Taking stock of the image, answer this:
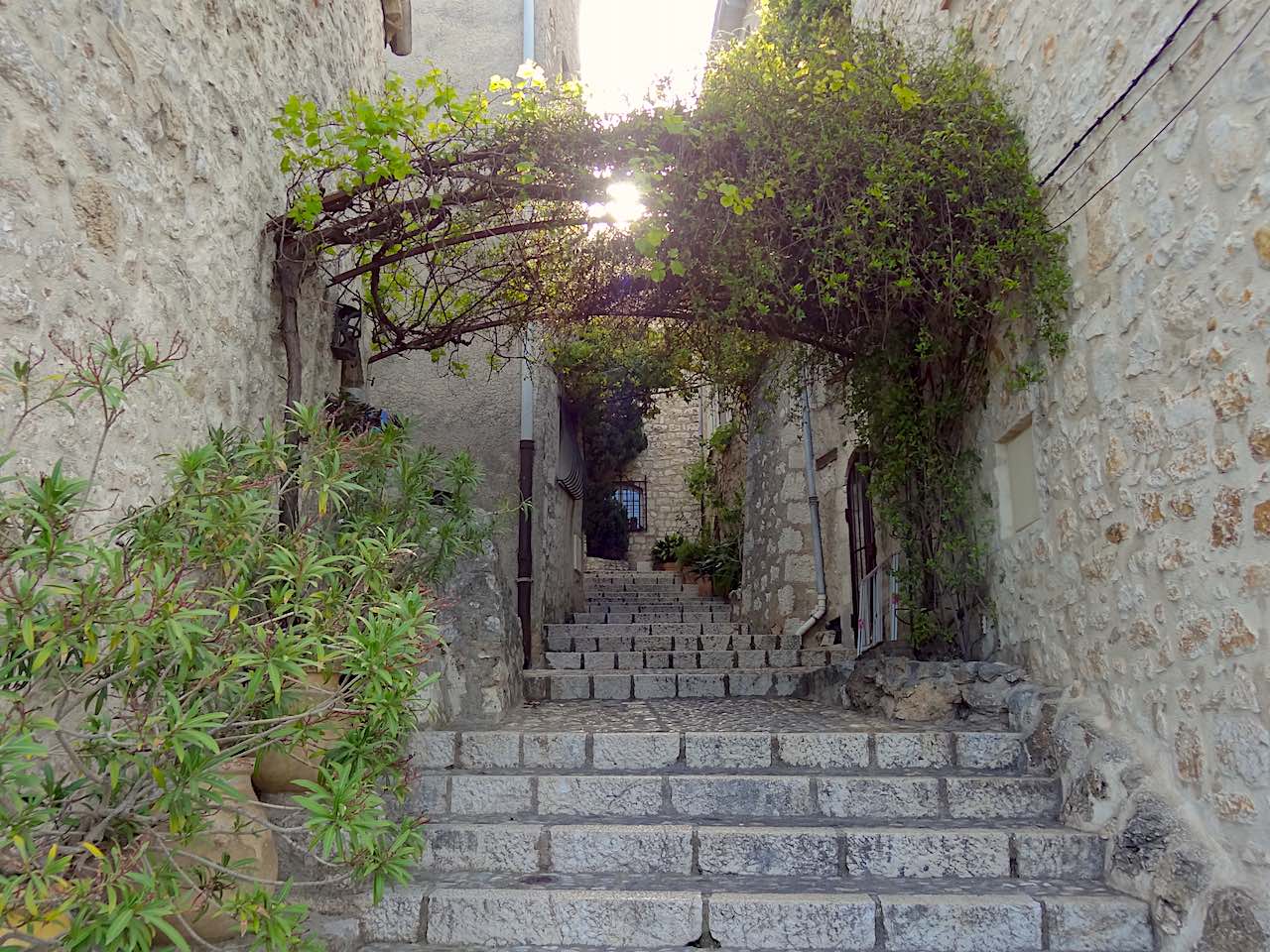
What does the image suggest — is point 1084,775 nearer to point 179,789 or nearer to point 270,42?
point 179,789

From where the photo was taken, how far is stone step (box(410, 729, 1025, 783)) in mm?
3736

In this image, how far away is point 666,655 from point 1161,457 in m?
4.16

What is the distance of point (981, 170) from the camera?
406 cm

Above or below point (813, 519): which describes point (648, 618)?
below

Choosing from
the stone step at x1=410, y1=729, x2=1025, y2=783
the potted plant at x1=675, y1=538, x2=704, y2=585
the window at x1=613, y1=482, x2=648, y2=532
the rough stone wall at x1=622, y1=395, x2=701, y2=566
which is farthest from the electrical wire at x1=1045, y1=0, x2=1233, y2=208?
the window at x1=613, y1=482, x2=648, y2=532

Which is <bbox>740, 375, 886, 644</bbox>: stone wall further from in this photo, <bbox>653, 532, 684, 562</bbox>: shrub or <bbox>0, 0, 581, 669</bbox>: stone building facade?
<bbox>653, 532, 684, 562</bbox>: shrub

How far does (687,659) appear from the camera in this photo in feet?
22.2

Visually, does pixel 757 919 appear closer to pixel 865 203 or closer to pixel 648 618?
pixel 865 203

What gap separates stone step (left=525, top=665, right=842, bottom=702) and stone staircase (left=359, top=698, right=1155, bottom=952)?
57.2 inches

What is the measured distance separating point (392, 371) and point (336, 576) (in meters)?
4.90

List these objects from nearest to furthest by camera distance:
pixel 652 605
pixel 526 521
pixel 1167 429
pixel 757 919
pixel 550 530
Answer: pixel 757 919 → pixel 1167 429 → pixel 526 521 → pixel 550 530 → pixel 652 605

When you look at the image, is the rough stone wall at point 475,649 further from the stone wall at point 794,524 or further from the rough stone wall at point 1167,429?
the stone wall at point 794,524

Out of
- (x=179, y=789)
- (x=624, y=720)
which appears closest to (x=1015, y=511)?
(x=624, y=720)

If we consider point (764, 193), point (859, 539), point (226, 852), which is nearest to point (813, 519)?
point (859, 539)
